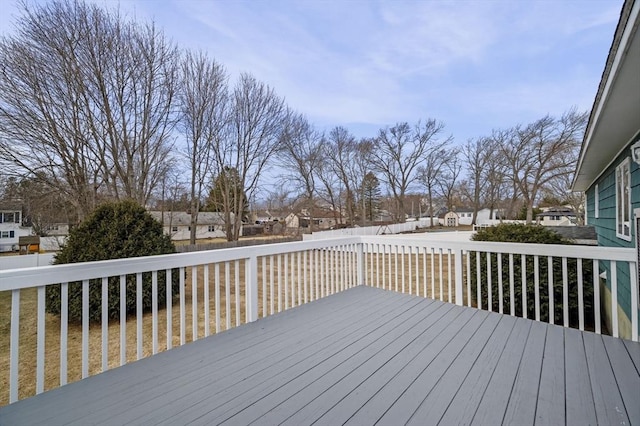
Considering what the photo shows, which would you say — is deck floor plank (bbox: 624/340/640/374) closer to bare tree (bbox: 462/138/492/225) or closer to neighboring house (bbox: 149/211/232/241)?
bare tree (bbox: 462/138/492/225)

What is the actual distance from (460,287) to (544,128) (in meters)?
18.6

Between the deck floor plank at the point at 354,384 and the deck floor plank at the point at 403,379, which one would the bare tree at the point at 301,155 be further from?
the deck floor plank at the point at 354,384

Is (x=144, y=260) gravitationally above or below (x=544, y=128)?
below

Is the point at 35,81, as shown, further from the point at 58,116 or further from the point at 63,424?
the point at 63,424

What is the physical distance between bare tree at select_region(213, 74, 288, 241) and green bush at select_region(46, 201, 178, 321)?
34.9 feet

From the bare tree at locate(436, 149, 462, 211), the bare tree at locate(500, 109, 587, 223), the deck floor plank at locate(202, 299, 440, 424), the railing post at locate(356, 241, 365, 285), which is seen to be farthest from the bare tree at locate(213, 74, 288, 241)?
the bare tree at locate(436, 149, 462, 211)

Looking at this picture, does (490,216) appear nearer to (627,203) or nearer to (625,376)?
(627,203)

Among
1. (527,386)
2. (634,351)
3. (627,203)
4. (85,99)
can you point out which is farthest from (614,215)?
(85,99)

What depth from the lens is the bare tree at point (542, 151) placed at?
16.1 meters

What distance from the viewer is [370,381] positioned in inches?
72.3

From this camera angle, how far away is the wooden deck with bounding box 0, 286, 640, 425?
151 cm

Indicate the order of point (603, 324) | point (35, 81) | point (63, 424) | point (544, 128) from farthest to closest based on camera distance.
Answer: point (544, 128), point (35, 81), point (603, 324), point (63, 424)

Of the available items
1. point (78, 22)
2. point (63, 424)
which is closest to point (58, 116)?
point (78, 22)

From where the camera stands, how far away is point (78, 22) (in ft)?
26.1
